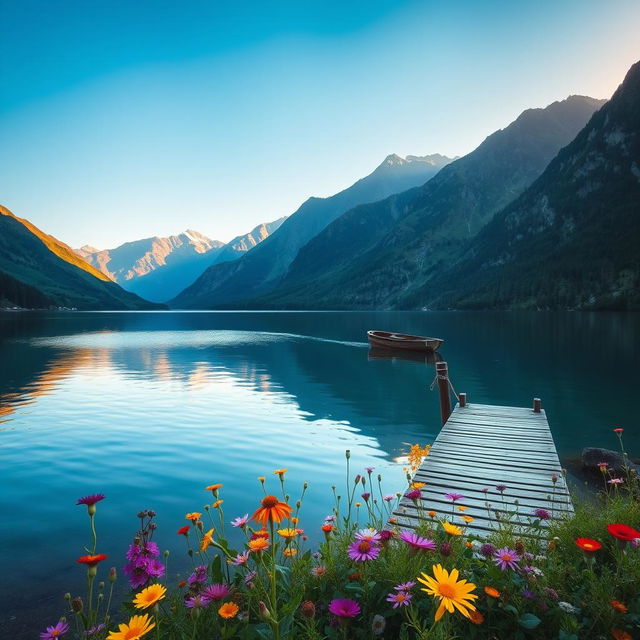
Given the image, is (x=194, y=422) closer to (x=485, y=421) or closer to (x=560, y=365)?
(x=485, y=421)

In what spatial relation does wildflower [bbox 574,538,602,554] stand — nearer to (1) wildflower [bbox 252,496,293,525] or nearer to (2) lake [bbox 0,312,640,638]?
(1) wildflower [bbox 252,496,293,525]

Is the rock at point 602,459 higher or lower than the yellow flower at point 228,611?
lower

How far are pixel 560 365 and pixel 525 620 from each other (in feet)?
152

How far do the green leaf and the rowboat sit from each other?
40.6m

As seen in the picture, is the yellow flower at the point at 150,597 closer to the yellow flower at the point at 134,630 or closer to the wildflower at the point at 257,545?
the yellow flower at the point at 134,630

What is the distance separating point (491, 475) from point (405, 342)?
122ft

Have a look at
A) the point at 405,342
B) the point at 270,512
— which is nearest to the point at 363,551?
the point at 270,512

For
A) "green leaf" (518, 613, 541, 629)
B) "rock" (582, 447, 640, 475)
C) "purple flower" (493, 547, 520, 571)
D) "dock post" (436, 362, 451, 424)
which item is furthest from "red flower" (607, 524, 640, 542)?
"dock post" (436, 362, 451, 424)

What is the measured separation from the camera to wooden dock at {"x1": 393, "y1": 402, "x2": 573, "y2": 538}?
916 centimetres

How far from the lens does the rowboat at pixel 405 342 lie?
46.0 metres

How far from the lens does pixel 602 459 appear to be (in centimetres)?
1588

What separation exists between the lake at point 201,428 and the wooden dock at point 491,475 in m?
3.00

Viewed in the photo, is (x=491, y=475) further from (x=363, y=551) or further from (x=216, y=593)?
(x=216, y=593)

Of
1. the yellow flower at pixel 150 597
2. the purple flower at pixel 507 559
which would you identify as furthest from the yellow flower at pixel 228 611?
the purple flower at pixel 507 559
